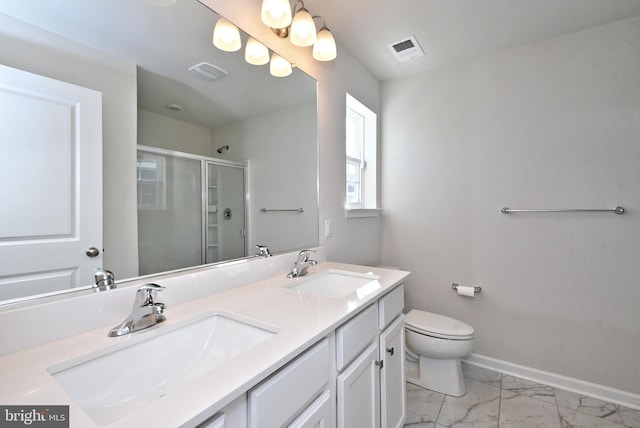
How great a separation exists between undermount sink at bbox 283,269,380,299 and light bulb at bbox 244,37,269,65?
1.10 meters

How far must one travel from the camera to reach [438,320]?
1916 mm

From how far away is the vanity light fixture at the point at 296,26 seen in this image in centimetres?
126

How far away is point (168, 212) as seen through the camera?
39.9 inches

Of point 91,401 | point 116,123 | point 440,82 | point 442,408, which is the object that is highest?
point 440,82

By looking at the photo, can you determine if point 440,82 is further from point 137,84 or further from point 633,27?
point 137,84

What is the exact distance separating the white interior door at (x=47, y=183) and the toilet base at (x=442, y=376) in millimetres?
1954

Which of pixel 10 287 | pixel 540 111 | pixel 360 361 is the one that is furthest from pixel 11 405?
pixel 540 111

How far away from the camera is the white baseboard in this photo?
66.4 inches

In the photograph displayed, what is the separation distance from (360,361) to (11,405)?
888mm

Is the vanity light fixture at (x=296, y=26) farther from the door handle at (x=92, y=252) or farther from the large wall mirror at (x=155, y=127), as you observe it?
the door handle at (x=92, y=252)

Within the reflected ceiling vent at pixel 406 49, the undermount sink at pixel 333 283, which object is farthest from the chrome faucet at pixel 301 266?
the reflected ceiling vent at pixel 406 49

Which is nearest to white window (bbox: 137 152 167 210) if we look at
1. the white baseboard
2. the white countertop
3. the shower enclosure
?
the shower enclosure

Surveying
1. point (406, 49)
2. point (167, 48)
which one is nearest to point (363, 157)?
point (406, 49)

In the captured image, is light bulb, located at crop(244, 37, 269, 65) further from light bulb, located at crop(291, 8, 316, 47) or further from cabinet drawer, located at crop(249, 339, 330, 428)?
cabinet drawer, located at crop(249, 339, 330, 428)
